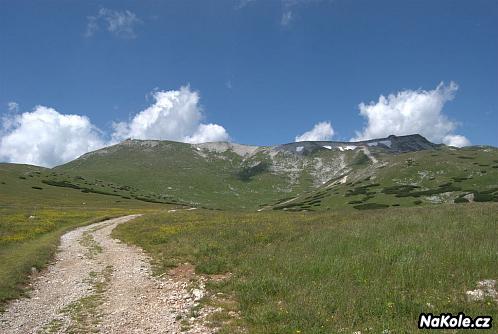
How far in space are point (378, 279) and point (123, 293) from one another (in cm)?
1180

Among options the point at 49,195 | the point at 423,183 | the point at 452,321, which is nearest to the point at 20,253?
the point at 452,321

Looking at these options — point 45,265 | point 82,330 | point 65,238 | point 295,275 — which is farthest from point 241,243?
point 65,238

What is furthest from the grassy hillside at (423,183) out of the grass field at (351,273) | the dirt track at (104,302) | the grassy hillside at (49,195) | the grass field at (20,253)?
the dirt track at (104,302)

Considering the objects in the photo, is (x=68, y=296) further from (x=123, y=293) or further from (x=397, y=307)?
(x=397, y=307)

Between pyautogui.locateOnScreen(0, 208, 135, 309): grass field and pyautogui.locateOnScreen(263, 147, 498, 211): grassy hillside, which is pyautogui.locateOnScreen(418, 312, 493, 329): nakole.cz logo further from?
pyautogui.locateOnScreen(263, 147, 498, 211): grassy hillside

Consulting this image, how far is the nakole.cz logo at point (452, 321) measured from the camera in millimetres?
11266

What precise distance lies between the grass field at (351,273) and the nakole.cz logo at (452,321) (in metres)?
0.35

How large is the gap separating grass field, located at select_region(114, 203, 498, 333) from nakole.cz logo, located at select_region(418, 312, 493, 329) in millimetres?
345

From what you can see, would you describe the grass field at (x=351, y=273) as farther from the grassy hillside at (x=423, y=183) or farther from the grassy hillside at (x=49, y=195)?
→ the grassy hillside at (x=49, y=195)

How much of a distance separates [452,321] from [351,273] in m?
6.00

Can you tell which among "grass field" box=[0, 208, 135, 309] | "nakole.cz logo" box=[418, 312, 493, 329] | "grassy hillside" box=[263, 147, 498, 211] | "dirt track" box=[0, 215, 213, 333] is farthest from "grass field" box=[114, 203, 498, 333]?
"grassy hillside" box=[263, 147, 498, 211]

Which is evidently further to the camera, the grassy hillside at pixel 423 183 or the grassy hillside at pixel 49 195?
the grassy hillside at pixel 49 195

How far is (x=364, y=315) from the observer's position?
1271 centimetres

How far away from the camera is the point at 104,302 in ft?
53.3
